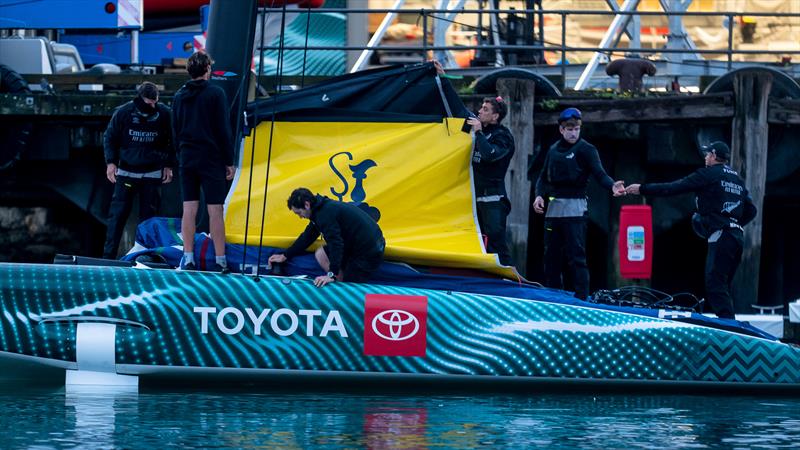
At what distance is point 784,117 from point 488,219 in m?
3.68

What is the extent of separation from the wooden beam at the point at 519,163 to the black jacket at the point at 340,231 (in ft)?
11.0

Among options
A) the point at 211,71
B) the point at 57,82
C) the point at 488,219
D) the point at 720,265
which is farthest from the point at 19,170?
the point at 720,265

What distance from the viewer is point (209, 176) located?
1002 cm

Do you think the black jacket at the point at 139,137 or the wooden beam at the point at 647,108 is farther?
the wooden beam at the point at 647,108

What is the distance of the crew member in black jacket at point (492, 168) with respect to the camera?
1077 centimetres

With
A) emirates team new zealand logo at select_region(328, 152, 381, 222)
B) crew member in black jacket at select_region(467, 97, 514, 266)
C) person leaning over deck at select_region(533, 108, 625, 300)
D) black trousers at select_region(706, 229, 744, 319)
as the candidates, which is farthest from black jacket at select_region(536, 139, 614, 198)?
emirates team new zealand logo at select_region(328, 152, 381, 222)

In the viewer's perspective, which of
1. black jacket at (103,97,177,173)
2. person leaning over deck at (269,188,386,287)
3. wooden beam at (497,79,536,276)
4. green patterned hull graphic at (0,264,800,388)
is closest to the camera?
green patterned hull graphic at (0,264,800,388)

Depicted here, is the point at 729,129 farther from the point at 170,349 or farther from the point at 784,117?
the point at 170,349

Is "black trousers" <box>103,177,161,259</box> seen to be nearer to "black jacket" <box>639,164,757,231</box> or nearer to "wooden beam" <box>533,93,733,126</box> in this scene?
"black jacket" <box>639,164,757,231</box>

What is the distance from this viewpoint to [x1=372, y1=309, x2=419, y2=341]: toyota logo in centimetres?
954

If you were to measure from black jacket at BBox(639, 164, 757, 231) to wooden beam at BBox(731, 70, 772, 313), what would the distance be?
234 centimetres

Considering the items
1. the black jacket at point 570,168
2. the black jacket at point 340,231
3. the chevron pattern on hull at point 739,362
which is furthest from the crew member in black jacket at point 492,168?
the chevron pattern on hull at point 739,362

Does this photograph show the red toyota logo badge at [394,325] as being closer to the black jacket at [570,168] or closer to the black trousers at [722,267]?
the black jacket at [570,168]

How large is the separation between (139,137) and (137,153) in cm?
12
